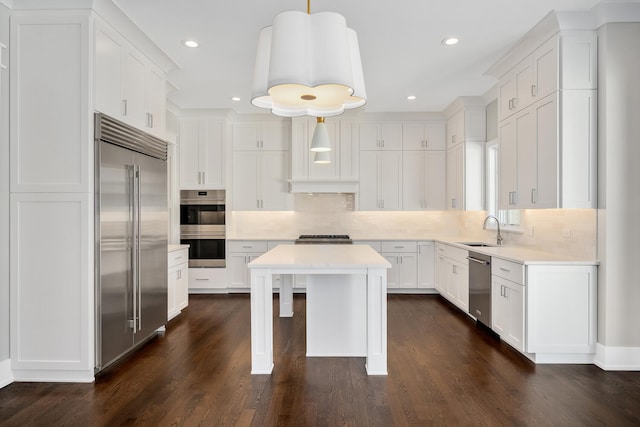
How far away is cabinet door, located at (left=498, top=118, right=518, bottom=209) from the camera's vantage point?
407 centimetres

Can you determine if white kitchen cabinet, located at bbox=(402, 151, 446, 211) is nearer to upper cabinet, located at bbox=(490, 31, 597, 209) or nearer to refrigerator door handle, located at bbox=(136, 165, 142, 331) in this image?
upper cabinet, located at bbox=(490, 31, 597, 209)

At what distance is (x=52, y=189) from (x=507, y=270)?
378 centimetres

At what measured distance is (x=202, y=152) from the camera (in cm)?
618

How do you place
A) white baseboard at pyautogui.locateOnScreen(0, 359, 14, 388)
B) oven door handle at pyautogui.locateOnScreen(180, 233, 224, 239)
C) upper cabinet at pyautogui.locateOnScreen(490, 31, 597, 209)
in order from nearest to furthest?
white baseboard at pyautogui.locateOnScreen(0, 359, 14, 388) < upper cabinet at pyautogui.locateOnScreen(490, 31, 597, 209) < oven door handle at pyautogui.locateOnScreen(180, 233, 224, 239)

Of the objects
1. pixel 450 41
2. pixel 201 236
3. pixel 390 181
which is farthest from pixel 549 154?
pixel 201 236

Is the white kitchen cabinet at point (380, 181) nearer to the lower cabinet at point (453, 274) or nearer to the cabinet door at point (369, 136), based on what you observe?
the cabinet door at point (369, 136)

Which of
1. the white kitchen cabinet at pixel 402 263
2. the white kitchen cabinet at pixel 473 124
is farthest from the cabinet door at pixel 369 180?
the white kitchen cabinet at pixel 473 124

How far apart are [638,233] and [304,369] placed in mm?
2804

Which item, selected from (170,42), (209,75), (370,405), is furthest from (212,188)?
(370,405)

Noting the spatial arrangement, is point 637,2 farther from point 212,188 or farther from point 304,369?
point 212,188

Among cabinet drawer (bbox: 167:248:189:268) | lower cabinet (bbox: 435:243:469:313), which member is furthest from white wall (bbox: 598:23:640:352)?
cabinet drawer (bbox: 167:248:189:268)

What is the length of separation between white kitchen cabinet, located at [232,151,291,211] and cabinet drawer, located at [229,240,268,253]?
57cm

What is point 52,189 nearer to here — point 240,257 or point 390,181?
point 240,257

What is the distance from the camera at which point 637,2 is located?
10.1 feet
